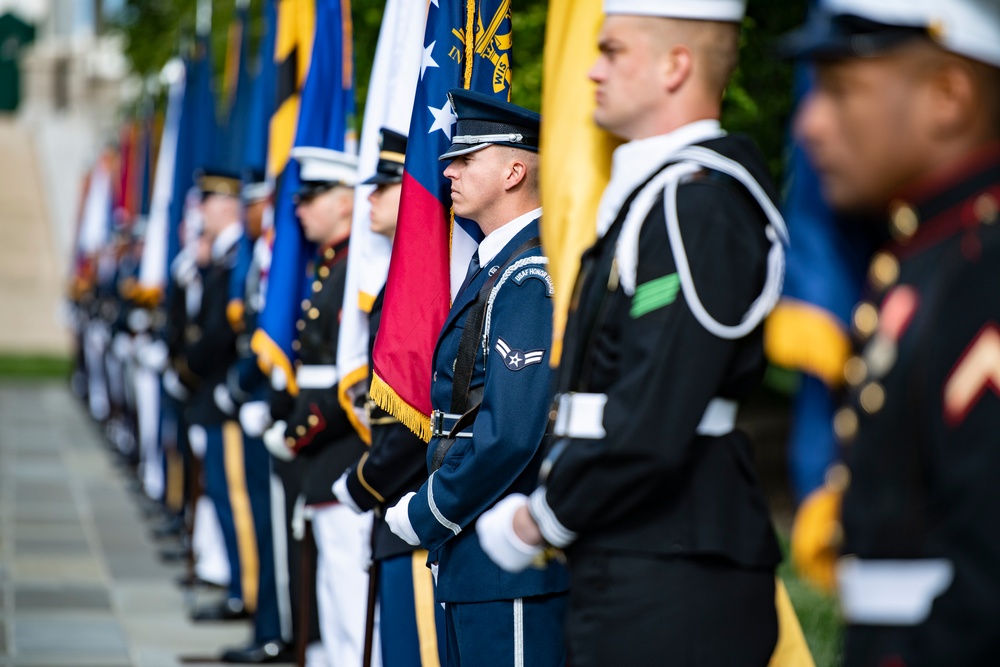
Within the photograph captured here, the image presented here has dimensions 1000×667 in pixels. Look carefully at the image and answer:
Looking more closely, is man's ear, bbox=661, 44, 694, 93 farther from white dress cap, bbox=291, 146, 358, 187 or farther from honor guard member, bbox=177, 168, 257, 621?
honor guard member, bbox=177, 168, 257, 621

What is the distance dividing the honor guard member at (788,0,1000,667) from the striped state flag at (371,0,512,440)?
8.02ft

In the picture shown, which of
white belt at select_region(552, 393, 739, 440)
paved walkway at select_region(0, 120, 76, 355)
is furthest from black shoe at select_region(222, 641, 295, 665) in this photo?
paved walkway at select_region(0, 120, 76, 355)

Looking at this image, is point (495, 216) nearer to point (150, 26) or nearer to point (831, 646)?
point (831, 646)

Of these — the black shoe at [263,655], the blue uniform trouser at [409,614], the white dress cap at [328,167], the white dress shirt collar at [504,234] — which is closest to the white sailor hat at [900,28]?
the white dress shirt collar at [504,234]

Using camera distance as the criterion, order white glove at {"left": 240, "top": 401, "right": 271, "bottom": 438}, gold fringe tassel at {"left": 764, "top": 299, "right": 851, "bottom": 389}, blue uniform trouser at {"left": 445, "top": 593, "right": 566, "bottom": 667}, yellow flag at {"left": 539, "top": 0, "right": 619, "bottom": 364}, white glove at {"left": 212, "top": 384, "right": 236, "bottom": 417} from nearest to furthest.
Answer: gold fringe tassel at {"left": 764, "top": 299, "right": 851, "bottom": 389} < yellow flag at {"left": 539, "top": 0, "right": 619, "bottom": 364} < blue uniform trouser at {"left": 445, "top": 593, "right": 566, "bottom": 667} < white glove at {"left": 240, "top": 401, "right": 271, "bottom": 438} < white glove at {"left": 212, "top": 384, "right": 236, "bottom": 417}

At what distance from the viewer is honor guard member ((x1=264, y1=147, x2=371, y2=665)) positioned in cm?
552

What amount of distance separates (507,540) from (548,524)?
0.43 ft

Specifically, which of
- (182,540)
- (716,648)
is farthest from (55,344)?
(716,648)

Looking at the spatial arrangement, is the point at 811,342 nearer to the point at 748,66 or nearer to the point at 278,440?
the point at 278,440

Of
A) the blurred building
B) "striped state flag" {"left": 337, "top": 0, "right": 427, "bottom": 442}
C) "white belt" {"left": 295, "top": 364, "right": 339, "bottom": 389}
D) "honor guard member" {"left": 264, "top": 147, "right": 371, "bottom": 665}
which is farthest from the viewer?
the blurred building

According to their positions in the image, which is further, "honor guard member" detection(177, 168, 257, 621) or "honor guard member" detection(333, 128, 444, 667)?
"honor guard member" detection(177, 168, 257, 621)

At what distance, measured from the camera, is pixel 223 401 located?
8359 mm

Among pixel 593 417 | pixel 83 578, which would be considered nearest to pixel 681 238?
pixel 593 417

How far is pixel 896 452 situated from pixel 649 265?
789 millimetres
